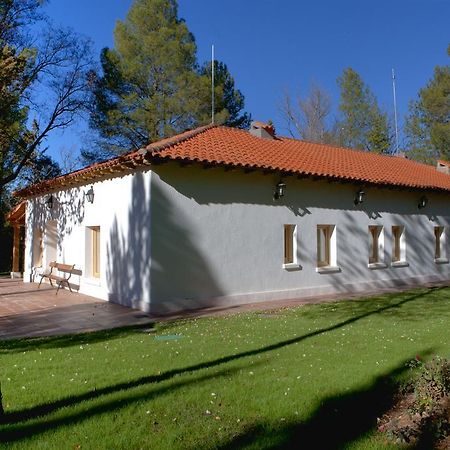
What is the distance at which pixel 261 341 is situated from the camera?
7191mm

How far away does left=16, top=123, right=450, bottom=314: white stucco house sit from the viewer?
11.0m

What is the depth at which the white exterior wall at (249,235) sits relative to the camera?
1097 cm

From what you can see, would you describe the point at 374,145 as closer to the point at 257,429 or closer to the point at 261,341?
the point at 261,341

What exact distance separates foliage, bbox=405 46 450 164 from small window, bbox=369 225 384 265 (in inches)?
760

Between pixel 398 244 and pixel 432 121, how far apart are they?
20036mm

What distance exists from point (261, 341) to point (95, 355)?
246 centimetres

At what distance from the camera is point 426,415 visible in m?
3.89

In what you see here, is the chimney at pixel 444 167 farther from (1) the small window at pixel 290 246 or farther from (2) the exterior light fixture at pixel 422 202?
(1) the small window at pixel 290 246

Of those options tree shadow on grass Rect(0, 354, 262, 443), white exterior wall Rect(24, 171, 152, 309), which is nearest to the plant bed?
tree shadow on grass Rect(0, 354, 262, 443)

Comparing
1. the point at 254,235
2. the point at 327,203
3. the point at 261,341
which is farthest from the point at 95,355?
the point at 327,203

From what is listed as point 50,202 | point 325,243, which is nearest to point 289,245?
point 325,243

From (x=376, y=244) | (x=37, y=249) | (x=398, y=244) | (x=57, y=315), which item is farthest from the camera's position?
(x=37, y=249)

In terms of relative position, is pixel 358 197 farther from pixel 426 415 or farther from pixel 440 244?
pixel 426 415

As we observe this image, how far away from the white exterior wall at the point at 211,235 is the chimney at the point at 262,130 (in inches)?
135
